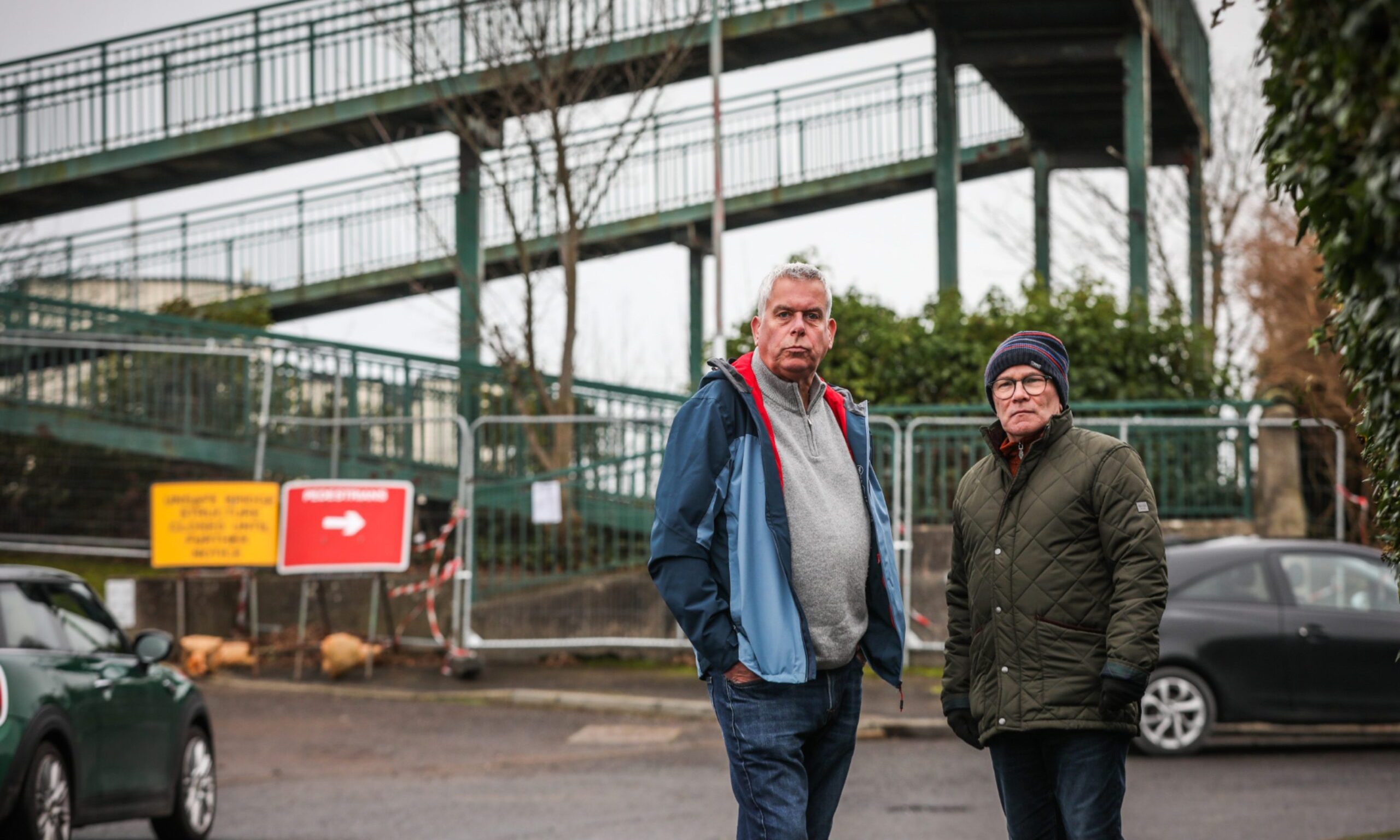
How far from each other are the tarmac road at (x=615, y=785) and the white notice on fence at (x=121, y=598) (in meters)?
2.86

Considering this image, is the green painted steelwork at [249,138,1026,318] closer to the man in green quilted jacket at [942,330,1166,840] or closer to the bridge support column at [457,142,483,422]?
the bridge support column at [457,142,483,422]

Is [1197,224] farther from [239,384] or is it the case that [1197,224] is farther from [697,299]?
[239,384]

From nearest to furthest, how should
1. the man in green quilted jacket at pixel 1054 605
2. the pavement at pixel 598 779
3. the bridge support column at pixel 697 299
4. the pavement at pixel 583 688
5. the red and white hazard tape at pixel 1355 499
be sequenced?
the man in green quilted jacket at pixel 1054 605, the pavement at pixel 598 779, the pavement at pixel 583 688, the red and white hazard tape at pixel 1355 499, the bridge support column at pixel 697 299

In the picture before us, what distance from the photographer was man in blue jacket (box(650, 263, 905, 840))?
4.30m

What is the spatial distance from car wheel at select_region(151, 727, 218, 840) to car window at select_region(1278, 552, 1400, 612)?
7168mm

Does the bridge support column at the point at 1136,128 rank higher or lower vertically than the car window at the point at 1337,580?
higher

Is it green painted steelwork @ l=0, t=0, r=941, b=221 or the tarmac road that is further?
green painted steelwork @ l=0, t=0, r=941, b=221

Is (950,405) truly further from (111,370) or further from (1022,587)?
(1022,587)

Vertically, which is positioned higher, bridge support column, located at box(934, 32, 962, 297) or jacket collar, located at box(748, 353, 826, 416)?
bridge support column, located at box(934, 32, 962, 297)

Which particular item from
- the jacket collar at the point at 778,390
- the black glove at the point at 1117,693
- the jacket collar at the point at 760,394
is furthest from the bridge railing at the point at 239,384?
the black glove at the point at 1117,693

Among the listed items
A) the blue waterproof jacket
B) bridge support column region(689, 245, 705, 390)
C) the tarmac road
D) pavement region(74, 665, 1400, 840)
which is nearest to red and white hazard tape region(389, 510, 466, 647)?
pavement region(74, 665, 1400, 840)

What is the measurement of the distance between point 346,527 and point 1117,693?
11292 mm

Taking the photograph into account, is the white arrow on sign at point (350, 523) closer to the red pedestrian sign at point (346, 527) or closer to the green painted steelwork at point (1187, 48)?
the red pedestrian sign at point (346, 527)

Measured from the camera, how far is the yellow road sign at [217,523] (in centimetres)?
1482
